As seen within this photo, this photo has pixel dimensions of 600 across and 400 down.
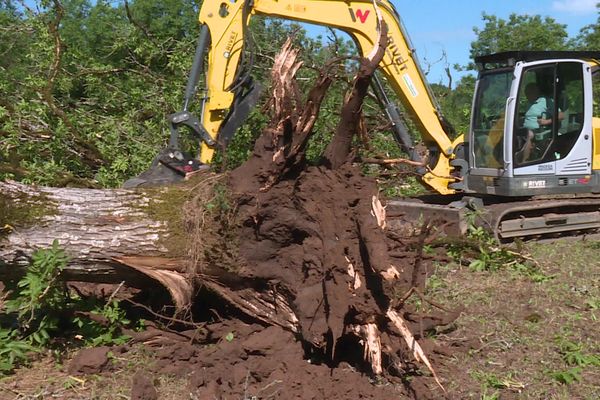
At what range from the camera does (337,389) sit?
14.1 ft

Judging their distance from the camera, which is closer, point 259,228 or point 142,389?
point 142,389

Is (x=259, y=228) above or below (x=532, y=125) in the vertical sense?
below

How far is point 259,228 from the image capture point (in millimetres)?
4754

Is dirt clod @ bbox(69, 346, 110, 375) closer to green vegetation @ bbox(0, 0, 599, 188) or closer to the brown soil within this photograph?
the brown soil

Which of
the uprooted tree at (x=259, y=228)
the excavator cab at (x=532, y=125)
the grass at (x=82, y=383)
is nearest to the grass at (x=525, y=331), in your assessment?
the uprooted tree at (x=259, y=228)

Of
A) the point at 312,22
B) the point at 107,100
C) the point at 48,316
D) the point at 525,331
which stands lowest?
the point at 525,331

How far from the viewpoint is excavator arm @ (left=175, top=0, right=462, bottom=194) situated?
22.6ft

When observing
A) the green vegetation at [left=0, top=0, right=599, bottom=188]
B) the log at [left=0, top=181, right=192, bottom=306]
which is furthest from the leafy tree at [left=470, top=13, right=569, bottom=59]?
the log at [left=0, top=181, right=192, bottom=306]

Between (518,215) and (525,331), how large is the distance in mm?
3321

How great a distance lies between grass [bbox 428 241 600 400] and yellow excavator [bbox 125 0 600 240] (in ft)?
4.21

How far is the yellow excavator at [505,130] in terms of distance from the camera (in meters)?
7.91

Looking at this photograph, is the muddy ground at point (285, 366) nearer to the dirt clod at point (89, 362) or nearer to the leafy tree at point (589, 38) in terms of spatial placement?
the dirt clod at point (89, 362)

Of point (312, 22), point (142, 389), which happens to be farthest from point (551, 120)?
point (142, 389)

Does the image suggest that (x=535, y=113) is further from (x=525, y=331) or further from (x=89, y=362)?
(x=89, y=362)
